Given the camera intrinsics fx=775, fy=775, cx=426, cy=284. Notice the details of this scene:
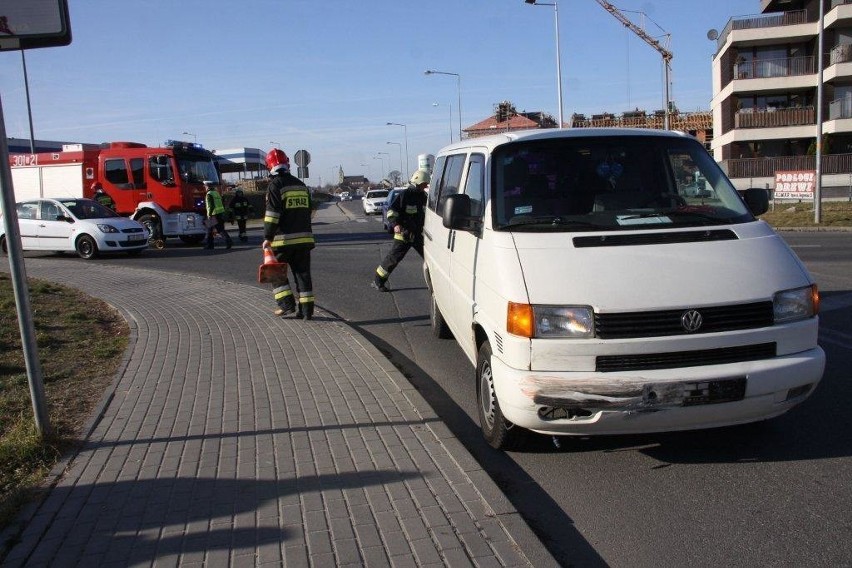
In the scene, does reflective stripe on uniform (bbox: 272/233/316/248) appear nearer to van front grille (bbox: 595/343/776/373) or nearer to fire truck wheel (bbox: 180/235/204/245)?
van front grille (bbox: 595/343/776/373)

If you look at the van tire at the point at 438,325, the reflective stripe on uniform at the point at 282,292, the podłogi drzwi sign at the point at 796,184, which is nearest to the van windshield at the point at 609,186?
the van tire at the point at 438,325

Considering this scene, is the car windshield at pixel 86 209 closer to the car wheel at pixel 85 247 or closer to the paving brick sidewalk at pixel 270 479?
the car wheel at pixel 85 247

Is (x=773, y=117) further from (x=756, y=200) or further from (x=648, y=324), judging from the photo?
(x=648, y=324)

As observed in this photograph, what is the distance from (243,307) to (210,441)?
5.82m

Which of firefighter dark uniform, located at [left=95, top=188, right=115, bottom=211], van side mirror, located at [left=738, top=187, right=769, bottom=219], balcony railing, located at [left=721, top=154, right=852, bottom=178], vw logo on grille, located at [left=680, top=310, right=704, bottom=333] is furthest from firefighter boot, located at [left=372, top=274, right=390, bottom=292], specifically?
balcony railing, located at [left=721, top=154, right=852, bottom=178]

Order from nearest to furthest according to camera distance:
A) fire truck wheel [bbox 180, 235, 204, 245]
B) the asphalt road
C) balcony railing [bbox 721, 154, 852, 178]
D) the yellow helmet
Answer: the asphalt road → the yellow helmet → fire truck wheel [bbox 180, 235, 204, 245] → balcony railing [bbox 721, 154, 852, 178]

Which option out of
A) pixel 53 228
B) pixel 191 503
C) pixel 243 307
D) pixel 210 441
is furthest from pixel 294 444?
pixel 53 228

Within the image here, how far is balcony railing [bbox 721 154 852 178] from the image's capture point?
4312 centimetres

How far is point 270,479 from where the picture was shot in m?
4.43

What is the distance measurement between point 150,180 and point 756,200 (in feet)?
65.9

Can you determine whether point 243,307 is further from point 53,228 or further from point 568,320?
point 53,228

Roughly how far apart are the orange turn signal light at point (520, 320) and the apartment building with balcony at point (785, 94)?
143 feet

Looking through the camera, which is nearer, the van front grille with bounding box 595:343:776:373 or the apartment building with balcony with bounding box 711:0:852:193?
the van front grille with bounding box 595:343:776:373

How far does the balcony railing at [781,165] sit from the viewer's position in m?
43.1
